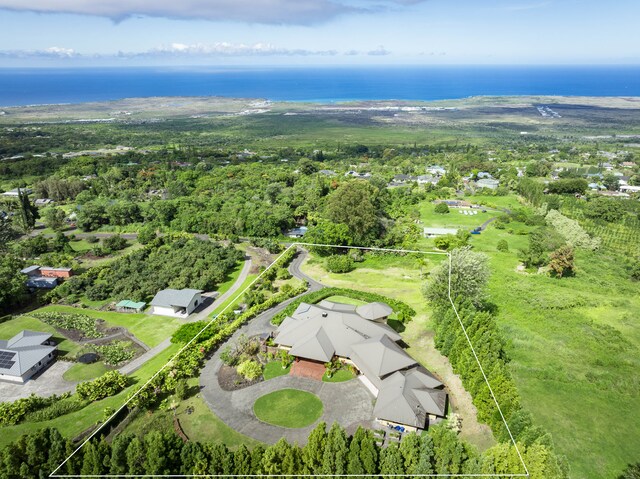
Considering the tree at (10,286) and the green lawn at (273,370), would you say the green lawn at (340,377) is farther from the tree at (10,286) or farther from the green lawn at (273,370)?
the tree at (10,286)

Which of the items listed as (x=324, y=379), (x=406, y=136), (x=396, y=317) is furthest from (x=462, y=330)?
(x=406, y=136)

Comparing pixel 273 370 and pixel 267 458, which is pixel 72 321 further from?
pixel 267 458

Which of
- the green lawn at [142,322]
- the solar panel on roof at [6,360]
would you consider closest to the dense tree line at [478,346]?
the green lawn at [142,322]

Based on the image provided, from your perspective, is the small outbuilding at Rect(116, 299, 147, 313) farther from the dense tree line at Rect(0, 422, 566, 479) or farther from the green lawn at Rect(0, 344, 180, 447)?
the dense tree line at Rect(0, 422, 566, 479)

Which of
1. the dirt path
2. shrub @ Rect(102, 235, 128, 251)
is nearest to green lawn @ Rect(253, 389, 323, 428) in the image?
the dirt path

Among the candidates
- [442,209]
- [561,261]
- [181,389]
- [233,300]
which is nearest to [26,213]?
[233,300]

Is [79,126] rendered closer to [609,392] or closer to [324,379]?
[324,379]

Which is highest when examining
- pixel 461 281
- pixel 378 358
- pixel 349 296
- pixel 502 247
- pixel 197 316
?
pixel 461 281
